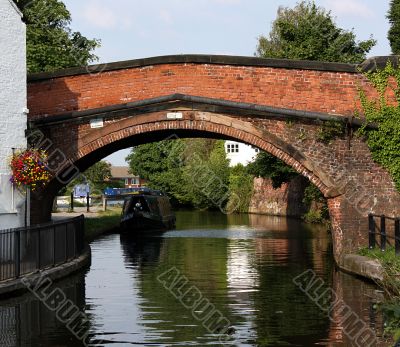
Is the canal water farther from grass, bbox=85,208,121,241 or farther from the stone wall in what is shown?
the stone wall

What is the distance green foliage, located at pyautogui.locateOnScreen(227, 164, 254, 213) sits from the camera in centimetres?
6469

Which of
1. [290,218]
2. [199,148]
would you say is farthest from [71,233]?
[199,148]

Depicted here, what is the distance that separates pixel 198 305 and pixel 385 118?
818 centimetres

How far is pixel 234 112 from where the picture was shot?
21.6 meters

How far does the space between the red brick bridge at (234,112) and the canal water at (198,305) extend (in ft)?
7.34

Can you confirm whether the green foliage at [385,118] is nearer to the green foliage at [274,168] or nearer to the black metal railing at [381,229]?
the black metal railing at [381,229]

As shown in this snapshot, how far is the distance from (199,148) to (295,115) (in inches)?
2306

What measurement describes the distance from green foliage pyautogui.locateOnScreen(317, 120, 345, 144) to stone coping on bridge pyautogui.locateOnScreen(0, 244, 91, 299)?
640 centimetres

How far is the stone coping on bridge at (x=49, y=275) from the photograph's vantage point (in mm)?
14905

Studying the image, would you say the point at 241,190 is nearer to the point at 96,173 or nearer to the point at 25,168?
the point at 96,173

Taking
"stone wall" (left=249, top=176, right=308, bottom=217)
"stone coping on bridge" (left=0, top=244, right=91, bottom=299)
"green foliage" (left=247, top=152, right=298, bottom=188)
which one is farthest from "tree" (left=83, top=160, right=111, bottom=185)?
"stone coping on bridge" (left=0, top=244, right=91, bottom=299)

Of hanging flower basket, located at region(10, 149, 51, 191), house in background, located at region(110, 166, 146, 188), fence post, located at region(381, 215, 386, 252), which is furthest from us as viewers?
house in background, located at region(110, 166, 146, 188)

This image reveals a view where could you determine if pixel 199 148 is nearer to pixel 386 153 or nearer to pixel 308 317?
pixel 386 153

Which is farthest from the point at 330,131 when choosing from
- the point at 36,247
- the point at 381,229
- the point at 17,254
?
the point at 17,254
